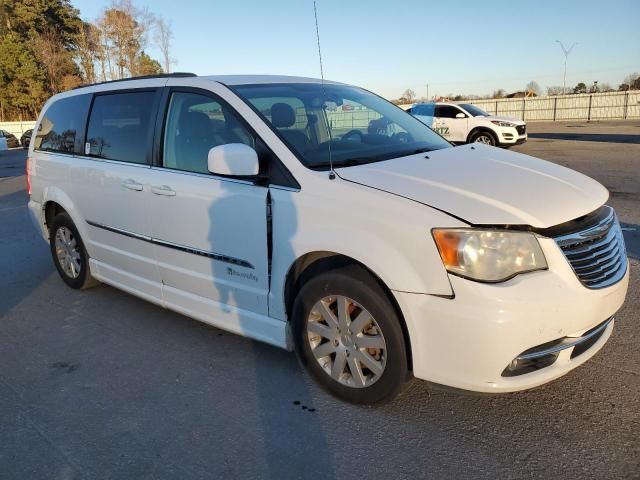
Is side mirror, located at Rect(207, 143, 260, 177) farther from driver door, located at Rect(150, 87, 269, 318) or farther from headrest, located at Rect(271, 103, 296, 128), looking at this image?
headrest, located at Rect(271, 103, 296, 128)

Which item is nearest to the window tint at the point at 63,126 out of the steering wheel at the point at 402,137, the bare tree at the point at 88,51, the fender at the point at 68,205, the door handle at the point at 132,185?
the fender at the point at 68,205

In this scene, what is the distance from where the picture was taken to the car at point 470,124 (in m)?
17.8

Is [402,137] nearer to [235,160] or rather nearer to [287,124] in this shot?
[287,124]

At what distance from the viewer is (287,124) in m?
3.36

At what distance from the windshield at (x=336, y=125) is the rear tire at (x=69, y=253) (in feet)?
7.93

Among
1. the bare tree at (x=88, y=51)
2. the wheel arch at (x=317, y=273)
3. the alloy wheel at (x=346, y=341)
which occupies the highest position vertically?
the bare tree at (x=88, y=51)

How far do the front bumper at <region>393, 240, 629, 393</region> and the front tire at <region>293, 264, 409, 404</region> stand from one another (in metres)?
0.13

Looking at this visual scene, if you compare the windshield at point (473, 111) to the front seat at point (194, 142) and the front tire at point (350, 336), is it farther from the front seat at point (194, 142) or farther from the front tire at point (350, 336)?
the front tire at point (350, 336)

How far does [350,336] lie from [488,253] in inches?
34.6

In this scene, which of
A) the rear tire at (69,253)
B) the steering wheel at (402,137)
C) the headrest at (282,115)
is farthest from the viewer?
the rear tire at (69,253)

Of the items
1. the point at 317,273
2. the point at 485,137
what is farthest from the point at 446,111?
the point at 317,273

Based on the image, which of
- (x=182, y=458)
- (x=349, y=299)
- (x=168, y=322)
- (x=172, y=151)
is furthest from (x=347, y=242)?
(x=168, y=322)

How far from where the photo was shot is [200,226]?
11.5 ft

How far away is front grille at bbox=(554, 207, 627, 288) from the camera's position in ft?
8.40
